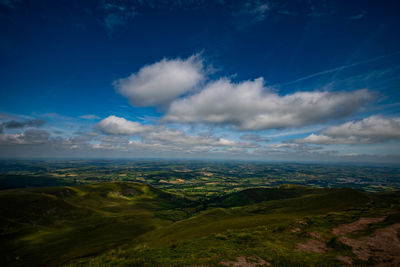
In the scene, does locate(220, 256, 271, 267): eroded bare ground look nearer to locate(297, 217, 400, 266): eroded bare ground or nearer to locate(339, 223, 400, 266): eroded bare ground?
locate(297, 217, 400, 266): eroded bare ground

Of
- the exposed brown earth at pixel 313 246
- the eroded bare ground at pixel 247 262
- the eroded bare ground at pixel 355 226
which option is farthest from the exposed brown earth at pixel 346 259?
the eroded bare ground at pixel 355 226

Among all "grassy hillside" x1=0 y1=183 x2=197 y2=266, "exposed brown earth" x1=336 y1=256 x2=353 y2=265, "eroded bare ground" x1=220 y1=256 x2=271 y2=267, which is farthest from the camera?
"grassy hillside" x1=0 y1=183 x2=197 y2=266

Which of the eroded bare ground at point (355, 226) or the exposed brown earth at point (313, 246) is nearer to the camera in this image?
the exposed brown earth at point (313, 246)

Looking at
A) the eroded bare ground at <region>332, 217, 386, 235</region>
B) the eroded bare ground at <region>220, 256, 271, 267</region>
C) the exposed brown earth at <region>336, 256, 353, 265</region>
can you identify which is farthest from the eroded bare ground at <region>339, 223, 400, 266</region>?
the eroded bare ground at <region>220, 256, 271, 267</region>

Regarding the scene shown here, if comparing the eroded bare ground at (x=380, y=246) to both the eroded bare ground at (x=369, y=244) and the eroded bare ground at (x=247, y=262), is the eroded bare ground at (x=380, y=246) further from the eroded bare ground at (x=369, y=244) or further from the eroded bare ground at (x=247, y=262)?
the eroded bare ground at (x=247, y=262)

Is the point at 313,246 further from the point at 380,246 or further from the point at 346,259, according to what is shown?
the point at 380,246

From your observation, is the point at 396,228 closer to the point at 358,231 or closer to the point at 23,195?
the point at 358,231

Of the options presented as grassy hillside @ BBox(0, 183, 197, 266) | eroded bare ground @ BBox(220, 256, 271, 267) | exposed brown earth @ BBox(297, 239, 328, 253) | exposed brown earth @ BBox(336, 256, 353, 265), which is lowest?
grassy hillside @ BBox(0, 183, 197, 266)

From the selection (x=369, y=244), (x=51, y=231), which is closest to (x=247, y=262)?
(x=369, y=244)

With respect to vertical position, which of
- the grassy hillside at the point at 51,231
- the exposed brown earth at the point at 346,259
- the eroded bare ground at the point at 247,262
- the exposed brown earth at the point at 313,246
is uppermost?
A: the exposed brown earth at the point at 346,259

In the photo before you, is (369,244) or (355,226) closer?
(369,244)

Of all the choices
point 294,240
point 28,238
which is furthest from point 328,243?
point 28,238
